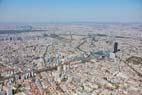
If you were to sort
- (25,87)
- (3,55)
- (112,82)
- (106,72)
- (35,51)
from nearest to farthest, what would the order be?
(25,87) < (112,82) < (106,72) < (3,55) < (35,51)

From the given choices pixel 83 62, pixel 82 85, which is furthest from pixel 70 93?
pixel 83 62

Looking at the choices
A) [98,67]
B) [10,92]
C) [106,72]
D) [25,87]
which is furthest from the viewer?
[98,67]

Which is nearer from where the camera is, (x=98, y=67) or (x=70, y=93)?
(x=70, y=93)

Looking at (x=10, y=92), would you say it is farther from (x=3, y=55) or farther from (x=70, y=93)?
(x=3, y=55)

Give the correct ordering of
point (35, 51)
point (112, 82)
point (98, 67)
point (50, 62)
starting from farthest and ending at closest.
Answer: point (35, 51) < point (50, 62) < point (98, 67) < point (112, 82)

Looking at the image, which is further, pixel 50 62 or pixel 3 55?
pixel 3 55

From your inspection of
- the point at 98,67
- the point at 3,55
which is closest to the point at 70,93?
the point at 98,67

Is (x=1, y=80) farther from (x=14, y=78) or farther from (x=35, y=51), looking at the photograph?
(x=35, y=51)

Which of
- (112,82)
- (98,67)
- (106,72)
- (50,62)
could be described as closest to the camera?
(112,82)

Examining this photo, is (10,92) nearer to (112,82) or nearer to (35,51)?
(112,82)
